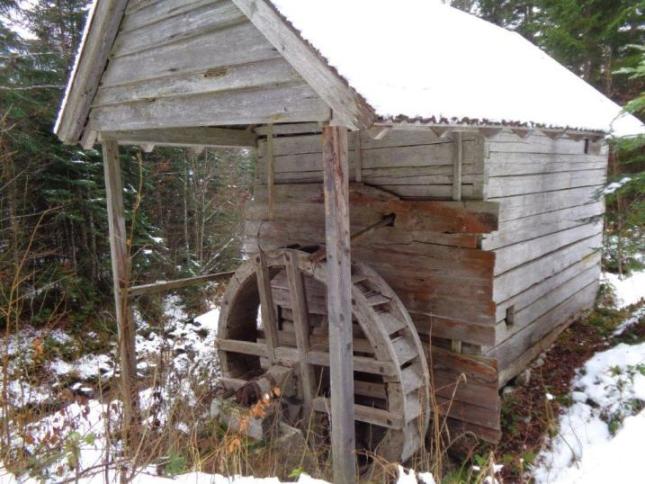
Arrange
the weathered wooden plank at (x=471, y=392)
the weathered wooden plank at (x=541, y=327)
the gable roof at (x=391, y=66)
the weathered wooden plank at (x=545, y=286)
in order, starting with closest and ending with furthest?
the gable roof at (x=391, y=66), the weathered wooden plank at (x=471, y=392), the weathered wooden plank at (x=545, y=286), the weathered wooden plank at (x=541, y=327)

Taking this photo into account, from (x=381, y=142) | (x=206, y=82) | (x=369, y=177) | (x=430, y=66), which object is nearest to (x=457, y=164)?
(x=381, y=142)

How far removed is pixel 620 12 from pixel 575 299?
6898 millimetres

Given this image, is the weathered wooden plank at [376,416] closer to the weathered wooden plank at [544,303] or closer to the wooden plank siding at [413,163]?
the weathered wooden plank at [544,303]

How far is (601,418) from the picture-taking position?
5062mm

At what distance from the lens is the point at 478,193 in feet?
14.0

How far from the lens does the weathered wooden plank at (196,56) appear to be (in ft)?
10.4

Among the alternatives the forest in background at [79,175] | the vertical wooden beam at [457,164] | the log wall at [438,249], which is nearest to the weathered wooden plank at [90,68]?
the log wall at [438,249]

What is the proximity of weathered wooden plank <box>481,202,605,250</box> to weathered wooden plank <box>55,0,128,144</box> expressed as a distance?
3886 millimetres

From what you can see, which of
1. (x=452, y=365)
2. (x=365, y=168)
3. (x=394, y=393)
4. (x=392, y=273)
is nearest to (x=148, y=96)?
(x=365, y=168)

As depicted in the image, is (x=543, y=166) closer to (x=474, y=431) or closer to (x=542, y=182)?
(x=542, y=182)

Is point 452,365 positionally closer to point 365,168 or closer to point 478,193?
point 478,193

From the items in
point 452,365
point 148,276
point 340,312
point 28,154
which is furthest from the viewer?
point 148,276

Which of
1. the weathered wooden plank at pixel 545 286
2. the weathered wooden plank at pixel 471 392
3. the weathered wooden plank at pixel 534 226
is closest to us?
the weathered wooden plank at pixel 471 392

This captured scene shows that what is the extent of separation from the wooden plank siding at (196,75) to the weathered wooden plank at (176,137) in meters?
0.26
